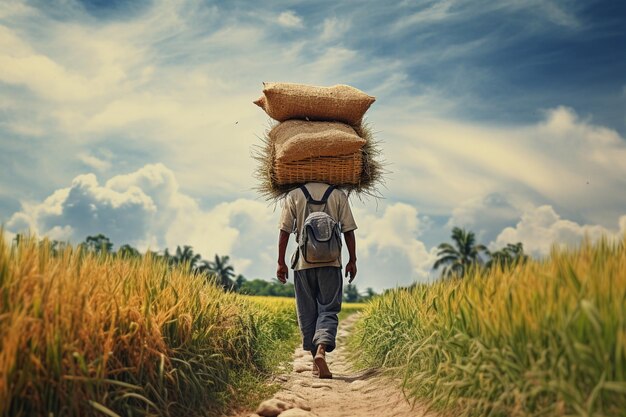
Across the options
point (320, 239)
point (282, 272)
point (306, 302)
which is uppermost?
point (320, 239)

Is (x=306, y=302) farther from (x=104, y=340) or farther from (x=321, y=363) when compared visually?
(x=104, y=340)

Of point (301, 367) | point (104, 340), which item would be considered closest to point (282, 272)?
point (301, 367)

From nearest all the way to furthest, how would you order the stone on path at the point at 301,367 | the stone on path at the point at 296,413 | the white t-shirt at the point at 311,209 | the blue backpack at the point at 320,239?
the stone on path at the point at 296,413 → the blue backpack at the point at 320,239 → the white t-shirt at the point at 311,209 → the stone on path at the point at 301,367

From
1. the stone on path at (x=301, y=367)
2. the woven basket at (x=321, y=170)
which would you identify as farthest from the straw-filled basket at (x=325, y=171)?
the stone on path at (x=301, y=367)

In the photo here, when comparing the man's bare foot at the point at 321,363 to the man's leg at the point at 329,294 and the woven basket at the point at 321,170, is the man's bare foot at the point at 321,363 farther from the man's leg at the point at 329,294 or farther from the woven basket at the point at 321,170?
the woven basket at the point at 321,170

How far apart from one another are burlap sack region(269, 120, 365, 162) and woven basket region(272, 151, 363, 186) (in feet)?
0.32

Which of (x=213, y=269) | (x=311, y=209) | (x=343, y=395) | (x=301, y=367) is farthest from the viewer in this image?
(x=213, y=269)

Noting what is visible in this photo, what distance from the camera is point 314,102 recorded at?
264 inches

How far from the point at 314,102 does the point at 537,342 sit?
14.0ft

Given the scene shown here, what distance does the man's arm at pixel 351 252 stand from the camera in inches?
258

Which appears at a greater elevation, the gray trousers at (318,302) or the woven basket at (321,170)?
the woven basket at (321,170)

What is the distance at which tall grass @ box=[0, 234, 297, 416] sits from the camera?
308 cm

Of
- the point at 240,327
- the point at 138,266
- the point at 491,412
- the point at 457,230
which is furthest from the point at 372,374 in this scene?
the point at 457,230

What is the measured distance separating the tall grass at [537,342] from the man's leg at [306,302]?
1920 mm
